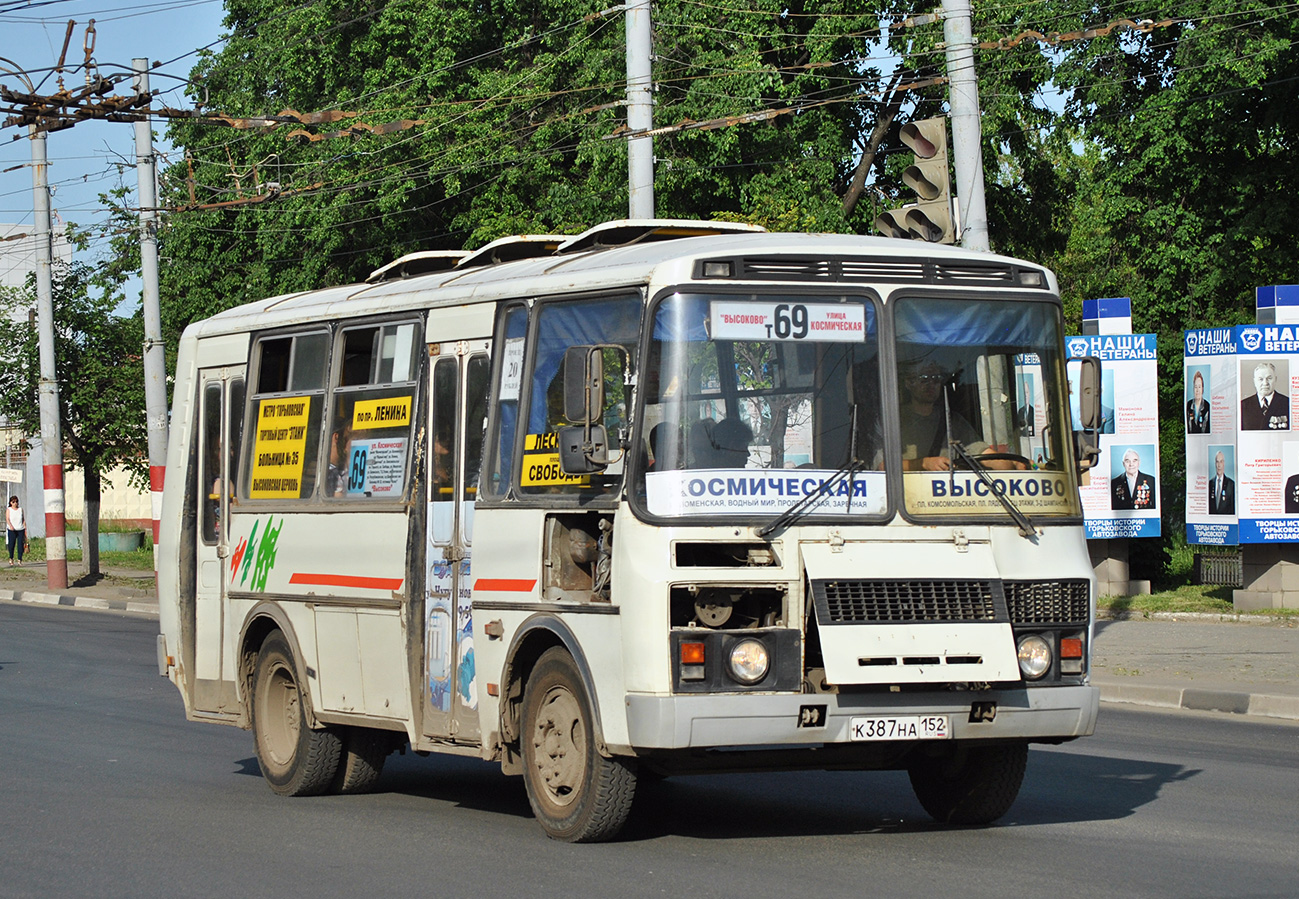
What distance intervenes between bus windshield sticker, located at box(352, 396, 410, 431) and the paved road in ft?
7.22

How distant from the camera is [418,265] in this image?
11.3m

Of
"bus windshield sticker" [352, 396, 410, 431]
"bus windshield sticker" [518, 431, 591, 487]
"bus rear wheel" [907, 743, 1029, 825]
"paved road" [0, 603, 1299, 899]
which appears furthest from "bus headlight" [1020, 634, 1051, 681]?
"bus windshield sticker" [352, 396, 410, 431]

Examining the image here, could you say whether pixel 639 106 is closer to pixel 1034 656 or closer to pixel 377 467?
pixel 377 467

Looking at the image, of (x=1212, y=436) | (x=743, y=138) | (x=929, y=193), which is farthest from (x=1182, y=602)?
(x=743, y=138)

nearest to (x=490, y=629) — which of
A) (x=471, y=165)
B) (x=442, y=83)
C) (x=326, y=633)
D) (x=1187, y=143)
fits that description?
(x=326, y=633)

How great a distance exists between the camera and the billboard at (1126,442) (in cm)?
2395

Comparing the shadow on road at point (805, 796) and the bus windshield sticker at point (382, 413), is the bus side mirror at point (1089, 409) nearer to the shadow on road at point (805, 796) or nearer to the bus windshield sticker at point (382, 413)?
the shadow on road at point (805, 796)

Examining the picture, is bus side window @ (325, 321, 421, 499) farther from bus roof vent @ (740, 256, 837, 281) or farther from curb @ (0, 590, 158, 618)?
curb @ (0, 590, 158, 618)

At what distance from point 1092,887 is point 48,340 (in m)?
30.9

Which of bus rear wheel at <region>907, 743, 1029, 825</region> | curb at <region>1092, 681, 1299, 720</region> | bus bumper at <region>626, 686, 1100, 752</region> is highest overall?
bus bumper at <region>626, 686, 1100, 752</region>

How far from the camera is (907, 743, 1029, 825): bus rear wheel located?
28.8ft

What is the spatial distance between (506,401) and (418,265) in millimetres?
2517

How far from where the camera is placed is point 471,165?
34.3 meters

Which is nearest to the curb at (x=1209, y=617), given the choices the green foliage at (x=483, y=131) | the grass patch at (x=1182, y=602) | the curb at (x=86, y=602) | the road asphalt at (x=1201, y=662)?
the road asphalt at (x=1201, y=662)
